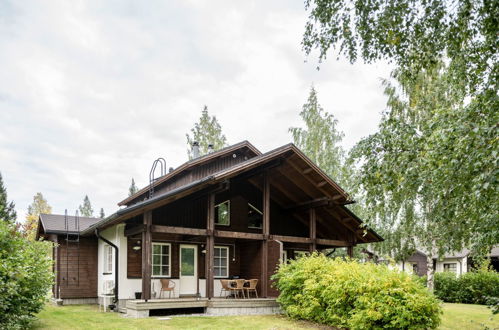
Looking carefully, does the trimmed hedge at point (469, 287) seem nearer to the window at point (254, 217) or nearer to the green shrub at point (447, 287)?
the green shrub at point (447, 287)

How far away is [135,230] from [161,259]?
223 cm

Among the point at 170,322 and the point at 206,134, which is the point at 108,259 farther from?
the point at 206,134

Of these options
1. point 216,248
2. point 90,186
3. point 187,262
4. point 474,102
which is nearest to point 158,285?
point 187,262

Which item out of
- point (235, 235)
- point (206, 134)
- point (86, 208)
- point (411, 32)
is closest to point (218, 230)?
point (235, 235)

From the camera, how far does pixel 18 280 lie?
685 cm

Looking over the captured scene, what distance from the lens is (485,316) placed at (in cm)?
1391

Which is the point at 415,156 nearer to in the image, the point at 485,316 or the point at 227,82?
the point at 485,316

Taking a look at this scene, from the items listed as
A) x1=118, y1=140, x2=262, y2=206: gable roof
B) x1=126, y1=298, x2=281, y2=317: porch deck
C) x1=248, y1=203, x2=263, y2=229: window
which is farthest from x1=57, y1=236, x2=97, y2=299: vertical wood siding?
x1=248, y1=203, x2=263, y2=229: window

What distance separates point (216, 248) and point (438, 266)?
18.8m

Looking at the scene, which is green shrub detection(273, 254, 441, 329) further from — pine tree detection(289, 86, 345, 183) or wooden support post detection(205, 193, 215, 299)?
pine tree detection(289, 86, 345, 183)

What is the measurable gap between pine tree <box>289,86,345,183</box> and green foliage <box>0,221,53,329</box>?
57.3ft

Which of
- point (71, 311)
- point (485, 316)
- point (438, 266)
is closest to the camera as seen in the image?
point (71, 311)

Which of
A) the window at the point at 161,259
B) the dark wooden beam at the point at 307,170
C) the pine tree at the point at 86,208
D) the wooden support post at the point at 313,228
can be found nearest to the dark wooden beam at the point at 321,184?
the dark wooden beam at the point at 307,170

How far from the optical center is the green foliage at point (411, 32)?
19.5 ft
